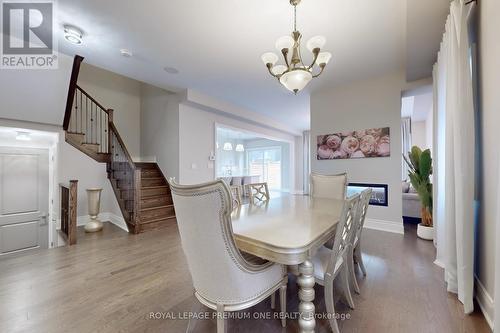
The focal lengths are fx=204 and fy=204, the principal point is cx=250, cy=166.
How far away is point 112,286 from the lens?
194 centimetres

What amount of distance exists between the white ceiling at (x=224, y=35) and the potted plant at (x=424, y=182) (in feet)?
4.81

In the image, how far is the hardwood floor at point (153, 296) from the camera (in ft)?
4.73

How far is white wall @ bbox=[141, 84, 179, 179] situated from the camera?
4559 mm

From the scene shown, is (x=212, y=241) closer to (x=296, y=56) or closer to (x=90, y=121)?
(x=296, y=56)

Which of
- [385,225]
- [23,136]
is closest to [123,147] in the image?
[23,136]

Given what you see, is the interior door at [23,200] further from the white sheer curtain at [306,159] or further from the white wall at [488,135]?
the white sheer curtain at [306,159]

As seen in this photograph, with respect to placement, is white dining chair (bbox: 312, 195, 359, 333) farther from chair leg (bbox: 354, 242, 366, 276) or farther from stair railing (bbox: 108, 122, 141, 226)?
stair railing (bbox: 108, 122, 141, 226)

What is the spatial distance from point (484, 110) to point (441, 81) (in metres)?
1.05

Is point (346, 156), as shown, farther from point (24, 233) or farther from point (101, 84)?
point (24, 233)

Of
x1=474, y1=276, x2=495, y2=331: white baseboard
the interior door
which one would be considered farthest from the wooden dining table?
the interior door

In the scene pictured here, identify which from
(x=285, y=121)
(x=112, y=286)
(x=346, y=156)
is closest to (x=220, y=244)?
(x=112, y=286)

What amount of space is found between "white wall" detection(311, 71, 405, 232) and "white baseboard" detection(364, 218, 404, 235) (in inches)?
0.6

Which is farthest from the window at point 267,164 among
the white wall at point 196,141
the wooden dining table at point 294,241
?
the wooden dining table at point 294,241

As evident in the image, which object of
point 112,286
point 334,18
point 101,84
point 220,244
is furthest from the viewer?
point 101,84
